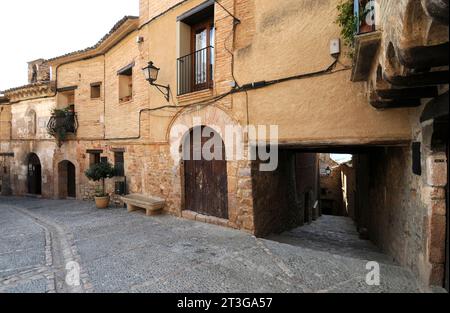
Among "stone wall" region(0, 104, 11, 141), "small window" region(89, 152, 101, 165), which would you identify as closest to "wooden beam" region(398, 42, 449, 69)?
"small window" region(89, 152, 101, 165)

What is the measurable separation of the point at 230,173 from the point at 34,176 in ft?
39.4

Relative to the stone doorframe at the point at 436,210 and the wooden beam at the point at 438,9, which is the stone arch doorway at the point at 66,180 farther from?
the wooden beam at the point at 438,9

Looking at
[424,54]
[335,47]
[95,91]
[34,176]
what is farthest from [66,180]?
[424,54]

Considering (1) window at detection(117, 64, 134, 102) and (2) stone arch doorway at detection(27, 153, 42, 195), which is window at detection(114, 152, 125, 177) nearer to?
(1) window at detection(117, 64, 134, 102)

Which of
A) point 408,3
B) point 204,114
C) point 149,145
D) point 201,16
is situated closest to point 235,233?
point 204,114

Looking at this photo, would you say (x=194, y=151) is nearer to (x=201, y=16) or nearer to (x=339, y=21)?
(x=201, y=16)

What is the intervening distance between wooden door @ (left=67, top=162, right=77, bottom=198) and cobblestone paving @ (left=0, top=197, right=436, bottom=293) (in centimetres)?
586

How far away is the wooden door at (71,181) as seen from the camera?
466 inches

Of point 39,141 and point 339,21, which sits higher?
point 339,21

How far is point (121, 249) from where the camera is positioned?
4.64 m

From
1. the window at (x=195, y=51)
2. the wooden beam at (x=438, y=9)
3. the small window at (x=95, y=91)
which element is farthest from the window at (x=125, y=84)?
the wooden beam at (x=438, y=9)

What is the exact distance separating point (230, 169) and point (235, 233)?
1.31 metres

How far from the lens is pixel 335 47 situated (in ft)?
13.6

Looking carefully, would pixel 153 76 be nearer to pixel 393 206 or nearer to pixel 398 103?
pixel 398 103
